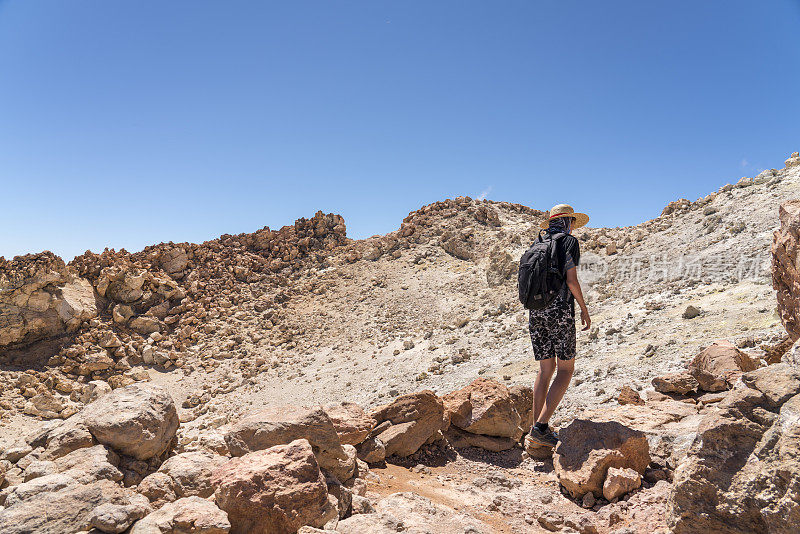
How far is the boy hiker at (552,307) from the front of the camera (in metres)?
3.66

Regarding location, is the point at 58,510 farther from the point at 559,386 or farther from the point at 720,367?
the point at 720,367

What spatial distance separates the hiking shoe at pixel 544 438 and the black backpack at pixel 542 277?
109cm

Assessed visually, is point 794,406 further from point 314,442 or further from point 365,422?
A: point 365,422

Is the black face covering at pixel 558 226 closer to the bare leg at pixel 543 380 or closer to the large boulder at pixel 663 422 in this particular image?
the bare leg at pixel 543 380

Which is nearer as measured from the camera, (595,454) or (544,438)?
(595,454)

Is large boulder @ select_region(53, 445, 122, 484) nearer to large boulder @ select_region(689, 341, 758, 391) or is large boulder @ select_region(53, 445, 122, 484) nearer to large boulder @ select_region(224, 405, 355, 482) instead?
large boulder @ select_region(224, 405, 355, 482)

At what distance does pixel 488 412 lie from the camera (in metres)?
4.70

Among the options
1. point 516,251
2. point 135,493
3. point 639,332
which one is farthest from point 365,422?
point 516,251

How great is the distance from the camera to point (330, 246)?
82.9 ft

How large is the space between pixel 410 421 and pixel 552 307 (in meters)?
1.87

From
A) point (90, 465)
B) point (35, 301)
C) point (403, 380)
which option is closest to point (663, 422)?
point (90, 465)

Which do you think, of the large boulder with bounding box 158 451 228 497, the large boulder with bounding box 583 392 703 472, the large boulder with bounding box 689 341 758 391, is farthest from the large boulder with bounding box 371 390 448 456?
the large boulder with bounding box 689 341 758 391

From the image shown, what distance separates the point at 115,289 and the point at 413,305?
12352 mm

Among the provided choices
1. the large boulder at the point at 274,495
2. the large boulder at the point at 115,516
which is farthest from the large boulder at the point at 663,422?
the large boulder at the point at 115,516
